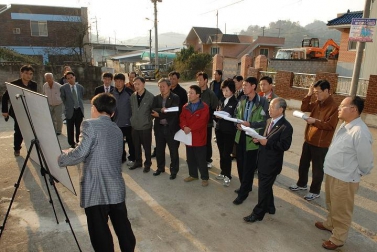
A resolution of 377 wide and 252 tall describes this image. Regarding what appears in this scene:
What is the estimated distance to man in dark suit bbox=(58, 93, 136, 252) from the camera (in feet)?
7.80

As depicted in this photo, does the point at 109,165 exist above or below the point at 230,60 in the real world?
below

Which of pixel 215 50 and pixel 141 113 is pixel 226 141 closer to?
pixel 141 113

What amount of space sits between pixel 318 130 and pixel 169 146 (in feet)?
7.95

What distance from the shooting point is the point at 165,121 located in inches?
190

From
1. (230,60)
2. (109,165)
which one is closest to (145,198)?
(109,165)

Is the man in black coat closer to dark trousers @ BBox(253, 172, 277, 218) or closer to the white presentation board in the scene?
the white presentation board

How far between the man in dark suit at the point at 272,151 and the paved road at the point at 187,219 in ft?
0.86

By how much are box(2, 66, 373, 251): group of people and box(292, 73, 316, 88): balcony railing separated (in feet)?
22.6

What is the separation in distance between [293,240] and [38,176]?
422cm

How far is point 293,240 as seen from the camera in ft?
10.8

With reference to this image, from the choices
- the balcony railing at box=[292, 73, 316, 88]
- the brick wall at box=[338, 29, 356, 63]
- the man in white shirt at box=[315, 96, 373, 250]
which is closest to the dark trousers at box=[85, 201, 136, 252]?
the man in white shirt at box=[315, 96, 373, 250]

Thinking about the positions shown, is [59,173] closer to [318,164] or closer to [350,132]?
[350,132]

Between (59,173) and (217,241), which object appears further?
(217,241)

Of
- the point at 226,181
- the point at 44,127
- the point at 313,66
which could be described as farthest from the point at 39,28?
the point at 44,127
